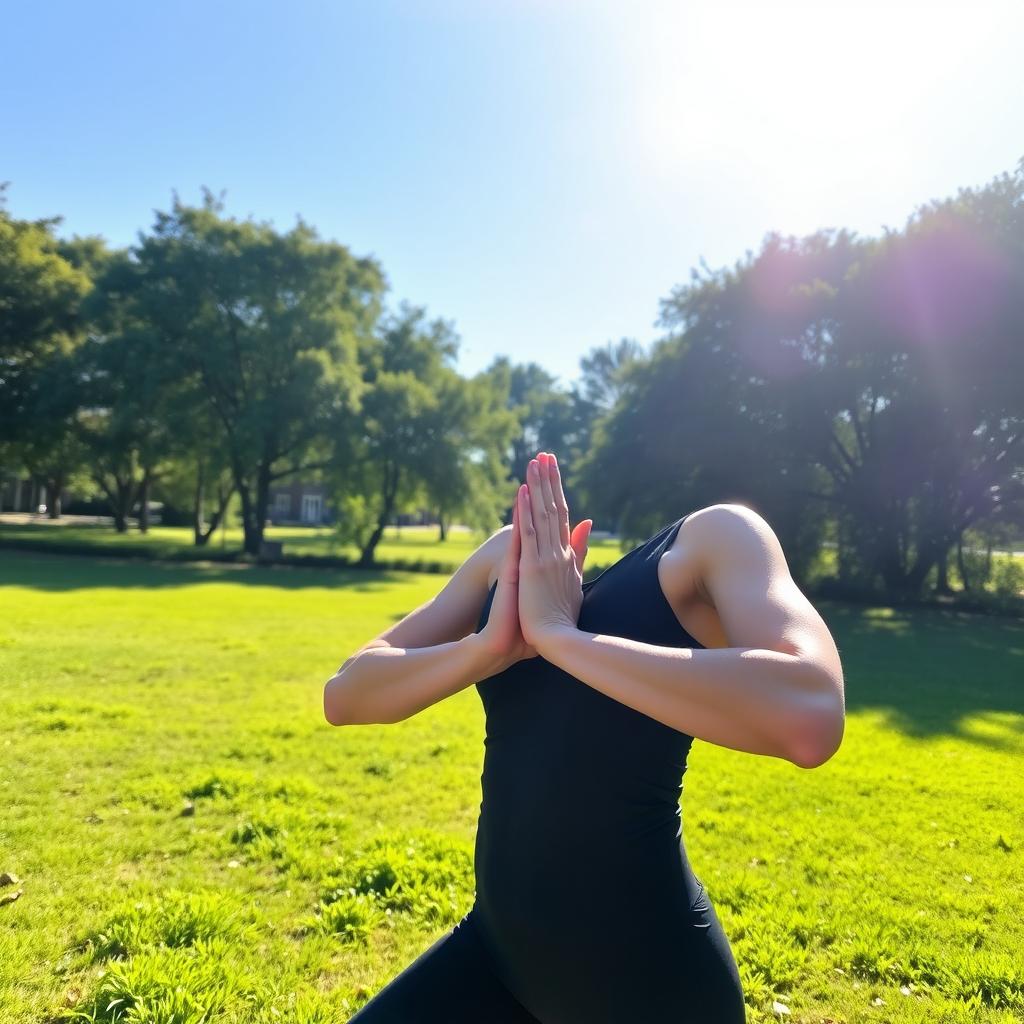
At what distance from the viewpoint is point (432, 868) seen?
3.94 metres

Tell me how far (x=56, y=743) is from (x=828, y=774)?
6.58 metres

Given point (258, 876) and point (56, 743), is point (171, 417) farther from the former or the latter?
point (258, 876)

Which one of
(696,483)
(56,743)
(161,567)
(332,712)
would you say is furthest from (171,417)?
(332,712)

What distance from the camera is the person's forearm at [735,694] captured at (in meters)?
1.28

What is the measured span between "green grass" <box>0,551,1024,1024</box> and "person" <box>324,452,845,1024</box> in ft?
0.47

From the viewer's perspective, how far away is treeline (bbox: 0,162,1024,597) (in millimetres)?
19109

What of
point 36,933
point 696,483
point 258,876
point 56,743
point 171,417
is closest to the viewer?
point 36,933

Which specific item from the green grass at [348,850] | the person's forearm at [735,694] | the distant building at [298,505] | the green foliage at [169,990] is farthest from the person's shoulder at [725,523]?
the distant building at [298,505]

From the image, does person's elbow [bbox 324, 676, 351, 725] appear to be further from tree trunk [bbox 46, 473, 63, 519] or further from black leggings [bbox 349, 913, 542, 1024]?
tree trunk [bbox 46, 473, 63, 519]

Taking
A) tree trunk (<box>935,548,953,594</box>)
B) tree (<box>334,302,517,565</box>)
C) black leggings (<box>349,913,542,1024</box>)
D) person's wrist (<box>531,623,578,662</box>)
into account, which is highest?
tree (<box>334,302,517,565</box>)

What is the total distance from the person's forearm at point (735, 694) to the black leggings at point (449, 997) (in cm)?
90

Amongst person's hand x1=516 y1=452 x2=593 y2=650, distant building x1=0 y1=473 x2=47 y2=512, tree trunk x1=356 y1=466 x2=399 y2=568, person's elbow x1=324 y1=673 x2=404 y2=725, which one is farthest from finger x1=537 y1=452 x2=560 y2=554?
distant building x1=0 y1=473 x2=47 y2=512

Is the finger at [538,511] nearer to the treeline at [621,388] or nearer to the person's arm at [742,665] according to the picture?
the person's arm at [742,665]

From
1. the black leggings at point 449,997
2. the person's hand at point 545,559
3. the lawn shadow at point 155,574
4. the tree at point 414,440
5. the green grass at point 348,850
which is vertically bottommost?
the lawn shadow at point 155,574
